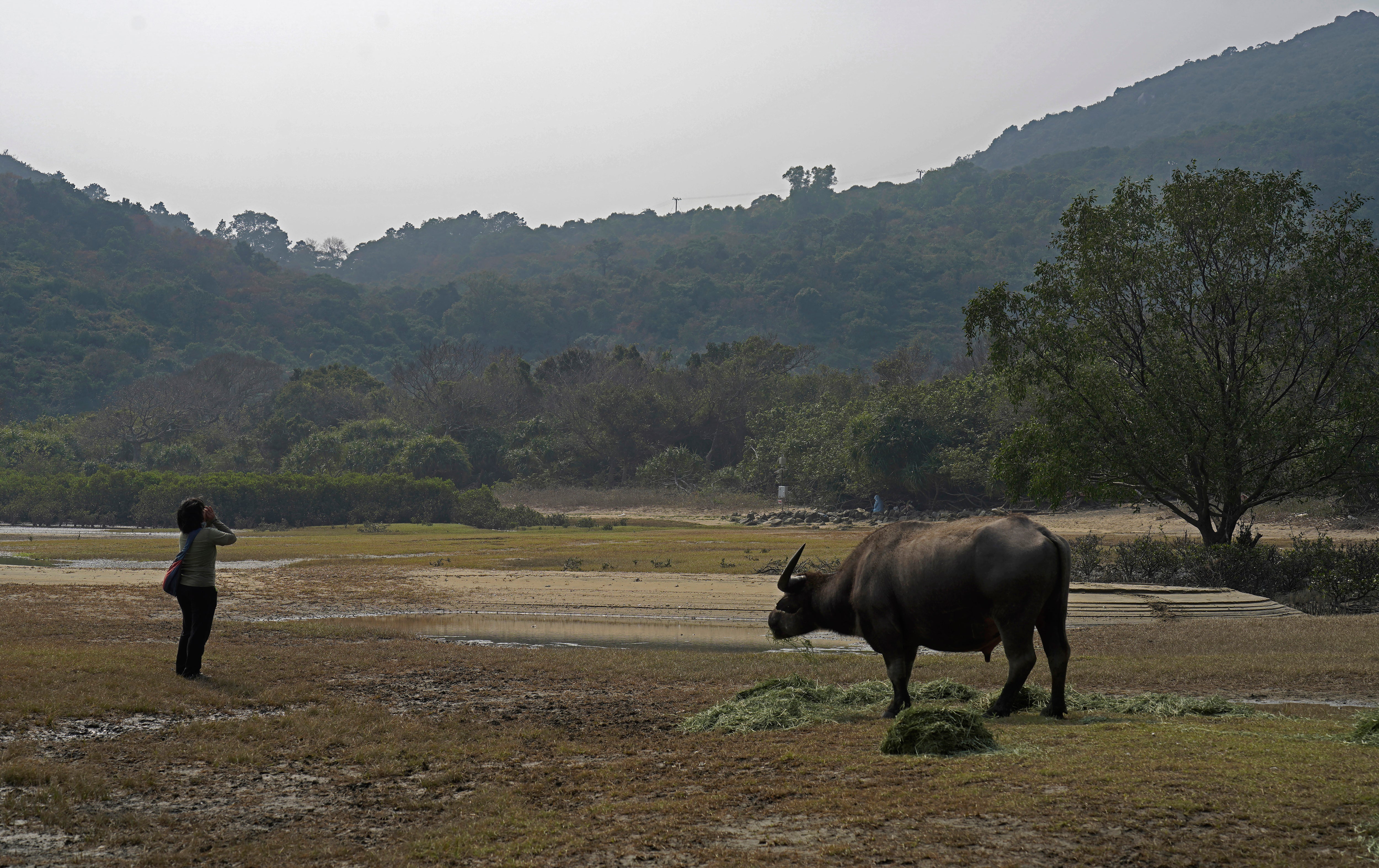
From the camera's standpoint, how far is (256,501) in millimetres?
55219

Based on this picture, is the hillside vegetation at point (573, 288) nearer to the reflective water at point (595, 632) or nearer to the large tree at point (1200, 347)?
the large tree at point (1200, 347)

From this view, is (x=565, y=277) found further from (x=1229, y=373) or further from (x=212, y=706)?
(x=212, y=706)

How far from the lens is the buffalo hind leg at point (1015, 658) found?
958cm

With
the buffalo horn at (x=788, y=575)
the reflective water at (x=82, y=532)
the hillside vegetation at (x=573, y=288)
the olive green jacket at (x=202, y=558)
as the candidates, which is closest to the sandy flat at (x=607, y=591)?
the buffalo horn at (x=788, y=575)

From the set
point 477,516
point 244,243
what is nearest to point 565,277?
point 244,243

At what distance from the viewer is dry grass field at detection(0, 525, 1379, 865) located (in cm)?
607

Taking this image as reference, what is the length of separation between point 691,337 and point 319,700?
131540 millimetres

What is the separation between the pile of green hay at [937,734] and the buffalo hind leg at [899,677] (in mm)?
1854

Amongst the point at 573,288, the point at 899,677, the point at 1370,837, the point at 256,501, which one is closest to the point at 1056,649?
the point at 899,677

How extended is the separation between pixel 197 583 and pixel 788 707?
7157 mm

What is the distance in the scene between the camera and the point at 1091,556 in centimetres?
2539

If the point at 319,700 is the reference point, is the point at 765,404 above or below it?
above

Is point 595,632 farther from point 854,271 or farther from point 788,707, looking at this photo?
point 854,271

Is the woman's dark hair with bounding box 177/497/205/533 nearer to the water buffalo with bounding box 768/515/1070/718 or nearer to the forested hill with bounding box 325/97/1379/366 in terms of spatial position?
the water buffalo with bounding box 768/515/1070/718
